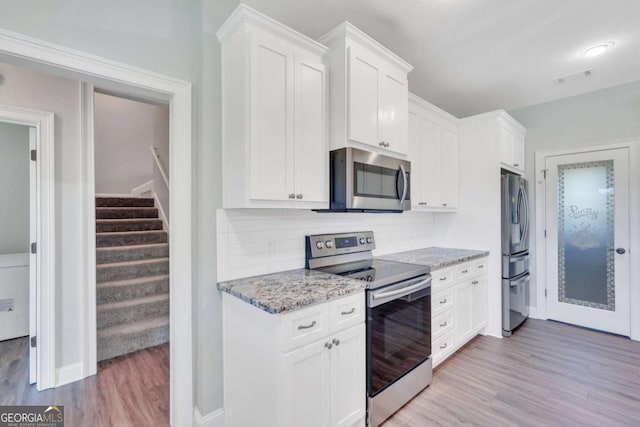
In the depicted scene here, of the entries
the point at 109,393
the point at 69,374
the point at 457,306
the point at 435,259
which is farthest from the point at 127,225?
the point at 457,306

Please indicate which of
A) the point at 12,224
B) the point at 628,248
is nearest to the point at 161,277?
the point at 12,224

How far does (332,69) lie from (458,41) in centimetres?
116

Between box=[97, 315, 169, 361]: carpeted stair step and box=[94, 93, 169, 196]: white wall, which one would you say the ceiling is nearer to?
box=[97, 315, 169, 361]: carpeted stair step

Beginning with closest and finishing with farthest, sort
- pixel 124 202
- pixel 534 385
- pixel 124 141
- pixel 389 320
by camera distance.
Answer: pixel 389 320 < pixel 534 385 < pixel 124 202 < pixel 124 141

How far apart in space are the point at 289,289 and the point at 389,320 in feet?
2.39

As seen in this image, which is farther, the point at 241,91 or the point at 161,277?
the point at 161,277

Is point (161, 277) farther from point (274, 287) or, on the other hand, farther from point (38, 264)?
point (274, 287)

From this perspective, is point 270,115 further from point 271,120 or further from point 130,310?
point 130,310

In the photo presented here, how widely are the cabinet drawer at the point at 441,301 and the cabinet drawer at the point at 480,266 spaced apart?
572mm

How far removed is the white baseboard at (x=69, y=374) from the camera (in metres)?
2.33

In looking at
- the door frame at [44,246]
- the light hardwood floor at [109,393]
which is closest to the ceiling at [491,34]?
the door frame at [44,246]

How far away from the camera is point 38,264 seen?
2248 millimetres

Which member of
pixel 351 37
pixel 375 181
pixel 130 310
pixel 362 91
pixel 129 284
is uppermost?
pixel 351 37

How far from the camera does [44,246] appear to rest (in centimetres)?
225
